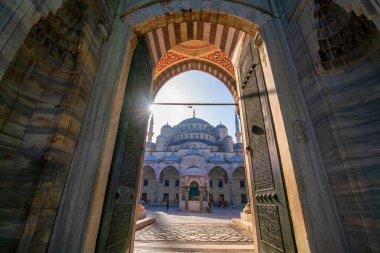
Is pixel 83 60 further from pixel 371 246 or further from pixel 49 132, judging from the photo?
pixel 371 246

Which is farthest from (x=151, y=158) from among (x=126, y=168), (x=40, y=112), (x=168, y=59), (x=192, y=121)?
(x=40, y=112)

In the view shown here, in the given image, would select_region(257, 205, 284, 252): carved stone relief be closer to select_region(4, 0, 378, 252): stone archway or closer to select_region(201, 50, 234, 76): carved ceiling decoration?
select_region(4, 0, 378, 252): stone archway

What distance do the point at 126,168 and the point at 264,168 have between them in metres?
2.04

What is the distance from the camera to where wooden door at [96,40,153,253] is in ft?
6.99

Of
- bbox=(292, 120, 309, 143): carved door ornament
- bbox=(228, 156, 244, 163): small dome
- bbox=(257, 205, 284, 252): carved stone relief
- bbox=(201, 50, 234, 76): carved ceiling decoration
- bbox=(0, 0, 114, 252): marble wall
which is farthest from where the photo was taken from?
bbox=(228, 156, 244, 163): small dome

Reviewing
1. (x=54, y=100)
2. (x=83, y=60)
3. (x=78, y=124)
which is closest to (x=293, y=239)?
(x=78, y=124)

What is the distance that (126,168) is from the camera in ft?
8.64

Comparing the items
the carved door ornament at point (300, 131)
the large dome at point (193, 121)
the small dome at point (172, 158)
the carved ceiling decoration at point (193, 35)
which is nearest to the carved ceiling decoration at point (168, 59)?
the carved ceiling decoration at point (193, 35)

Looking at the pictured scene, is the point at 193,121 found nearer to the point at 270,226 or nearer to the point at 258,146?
the point at 258,146

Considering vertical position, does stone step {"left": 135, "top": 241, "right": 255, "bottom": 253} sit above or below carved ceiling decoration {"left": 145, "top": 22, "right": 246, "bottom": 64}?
below

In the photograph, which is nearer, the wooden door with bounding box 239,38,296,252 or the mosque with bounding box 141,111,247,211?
the wooden door with bounding box 239,38,296,252

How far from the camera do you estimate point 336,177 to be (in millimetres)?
1835

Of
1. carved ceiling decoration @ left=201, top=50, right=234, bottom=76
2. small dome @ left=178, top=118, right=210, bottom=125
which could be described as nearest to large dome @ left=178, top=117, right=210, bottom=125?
small dome @ left=178, top=118, right=210, bottom=125

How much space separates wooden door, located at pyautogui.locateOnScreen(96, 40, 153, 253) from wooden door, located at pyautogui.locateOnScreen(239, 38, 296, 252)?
2.00 m
